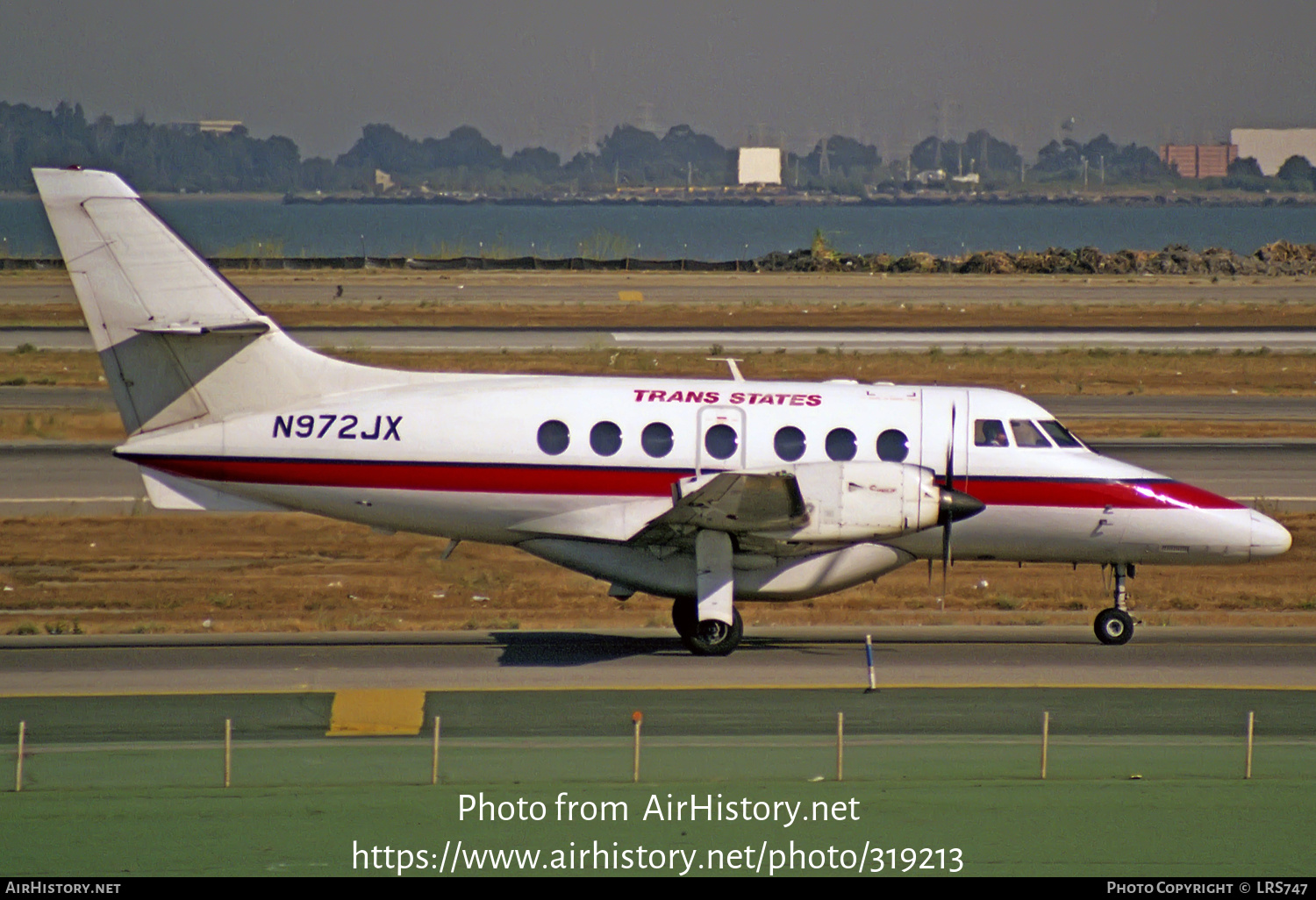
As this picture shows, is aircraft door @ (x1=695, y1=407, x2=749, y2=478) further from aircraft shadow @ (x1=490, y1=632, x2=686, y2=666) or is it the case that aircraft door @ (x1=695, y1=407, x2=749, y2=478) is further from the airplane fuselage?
aircraft shadow @ (x1=490, y1=632, x2=686, y2=666)

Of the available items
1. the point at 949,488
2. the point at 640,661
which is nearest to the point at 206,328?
the point at 640,661

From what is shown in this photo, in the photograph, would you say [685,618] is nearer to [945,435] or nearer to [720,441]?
[720,441]

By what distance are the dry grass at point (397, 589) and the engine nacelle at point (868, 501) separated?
5.62m

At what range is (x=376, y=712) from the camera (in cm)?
1919

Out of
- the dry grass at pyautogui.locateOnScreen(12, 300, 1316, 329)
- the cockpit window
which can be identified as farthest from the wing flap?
the dry grass at pyautogui.locateOnScreen(12, 300, 1316, 329)

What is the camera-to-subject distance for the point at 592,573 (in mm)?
22750

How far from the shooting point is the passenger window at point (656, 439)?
22.2 metres

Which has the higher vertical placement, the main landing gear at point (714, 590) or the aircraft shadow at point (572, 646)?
the main landing gear at point (714, 590)

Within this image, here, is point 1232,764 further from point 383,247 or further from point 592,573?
point 383,247

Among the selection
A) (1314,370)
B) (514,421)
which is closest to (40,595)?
(514,421)

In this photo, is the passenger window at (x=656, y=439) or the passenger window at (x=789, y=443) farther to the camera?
the passenger window at (x=656, y=439)

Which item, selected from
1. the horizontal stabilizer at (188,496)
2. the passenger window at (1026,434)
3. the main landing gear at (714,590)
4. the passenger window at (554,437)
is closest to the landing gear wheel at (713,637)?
the main landing gear at (714,590)

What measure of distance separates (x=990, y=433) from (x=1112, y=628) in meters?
3.72

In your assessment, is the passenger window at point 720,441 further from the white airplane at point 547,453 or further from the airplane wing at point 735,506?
the airplane wing at point 735,506
